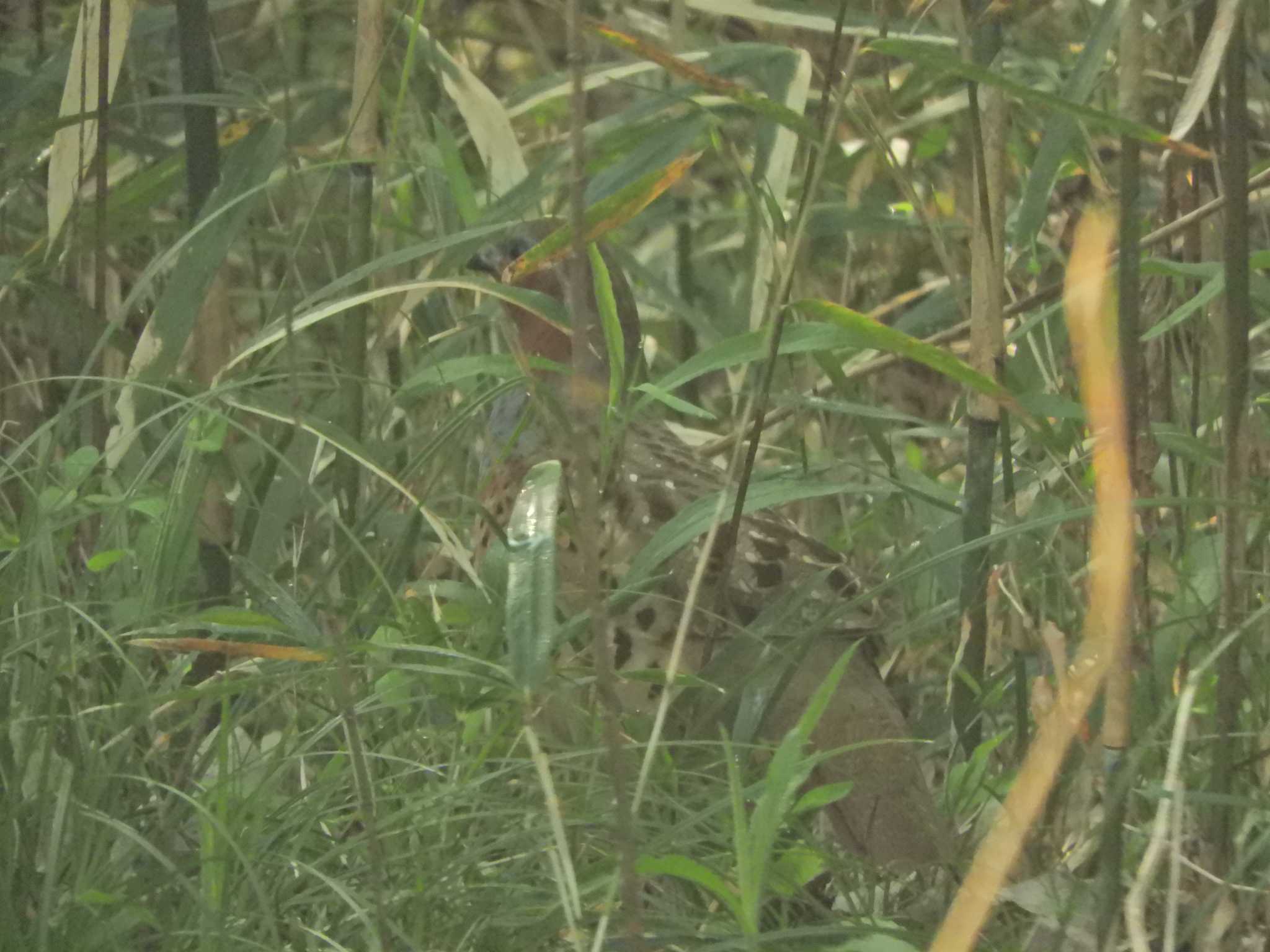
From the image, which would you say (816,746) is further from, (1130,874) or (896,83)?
(896,83)

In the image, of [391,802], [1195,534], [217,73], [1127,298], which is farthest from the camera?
[217,73]

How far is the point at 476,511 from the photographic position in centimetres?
183

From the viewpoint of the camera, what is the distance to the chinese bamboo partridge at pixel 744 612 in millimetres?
1640

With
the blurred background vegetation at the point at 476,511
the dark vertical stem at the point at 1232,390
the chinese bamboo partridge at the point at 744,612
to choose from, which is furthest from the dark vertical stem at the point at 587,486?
the dark vertical stem at the point at 1232,390

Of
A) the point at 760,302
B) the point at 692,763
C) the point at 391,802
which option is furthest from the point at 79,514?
the point at 760,302

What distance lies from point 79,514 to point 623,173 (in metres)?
0.61

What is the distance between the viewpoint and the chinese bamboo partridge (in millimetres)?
1640

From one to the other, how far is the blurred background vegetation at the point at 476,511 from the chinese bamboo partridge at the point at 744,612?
0.18 feet

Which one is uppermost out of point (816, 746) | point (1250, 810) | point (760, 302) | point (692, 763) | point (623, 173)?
point (623, 173)

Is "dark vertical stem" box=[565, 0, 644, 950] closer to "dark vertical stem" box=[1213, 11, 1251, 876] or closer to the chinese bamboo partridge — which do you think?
the chinese bamboo partridge

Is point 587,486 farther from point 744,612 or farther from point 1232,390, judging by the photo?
point 744,612

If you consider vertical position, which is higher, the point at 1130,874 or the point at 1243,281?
the point at 1243,281

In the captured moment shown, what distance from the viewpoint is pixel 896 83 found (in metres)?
3.04

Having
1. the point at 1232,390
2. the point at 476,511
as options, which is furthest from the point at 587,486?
the point at 476,511
